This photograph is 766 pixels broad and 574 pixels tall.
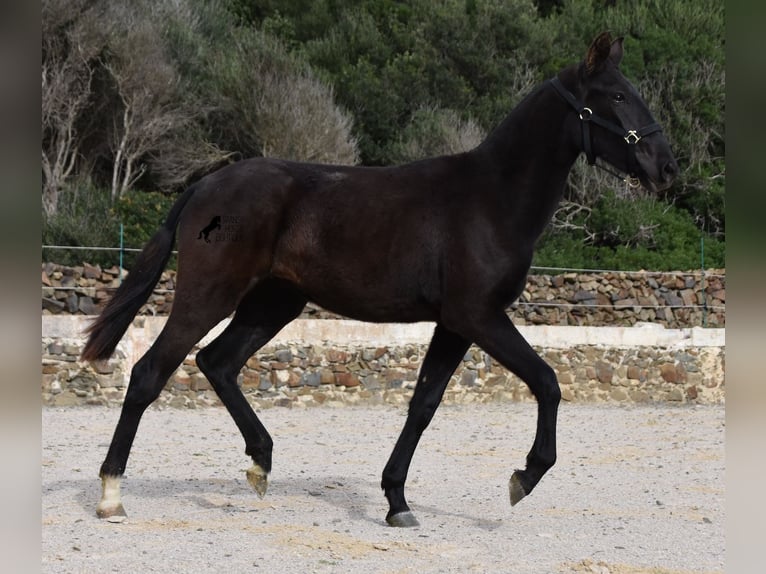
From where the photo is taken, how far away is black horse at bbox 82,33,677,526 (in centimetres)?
510

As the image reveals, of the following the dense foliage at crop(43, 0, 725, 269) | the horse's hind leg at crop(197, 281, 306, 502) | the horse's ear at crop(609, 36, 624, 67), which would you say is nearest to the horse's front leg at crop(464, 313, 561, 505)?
the horse's hind leg at crop(197, 281, 306, 502)

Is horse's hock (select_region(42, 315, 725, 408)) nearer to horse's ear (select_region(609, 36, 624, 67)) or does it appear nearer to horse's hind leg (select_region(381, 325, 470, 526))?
horse's hind leg (select_region(381, 325, 470, 526))

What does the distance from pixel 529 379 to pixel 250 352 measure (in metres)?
1.84

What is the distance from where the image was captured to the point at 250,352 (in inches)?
236

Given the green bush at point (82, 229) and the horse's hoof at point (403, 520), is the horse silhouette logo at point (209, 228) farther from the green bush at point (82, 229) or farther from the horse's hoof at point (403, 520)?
the green bush at point (82, 229)

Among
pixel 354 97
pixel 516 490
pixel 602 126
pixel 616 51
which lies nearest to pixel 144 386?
pixel 516 490

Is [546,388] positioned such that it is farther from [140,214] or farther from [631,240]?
[631,240]

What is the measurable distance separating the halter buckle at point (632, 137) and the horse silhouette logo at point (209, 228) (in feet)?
7.30

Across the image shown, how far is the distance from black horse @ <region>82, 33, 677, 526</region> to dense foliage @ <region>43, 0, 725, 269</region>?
12927mm

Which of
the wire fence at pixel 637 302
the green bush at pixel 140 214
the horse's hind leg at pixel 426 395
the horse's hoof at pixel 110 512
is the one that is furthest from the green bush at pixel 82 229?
the horse's hind leg at pixel 426 395
